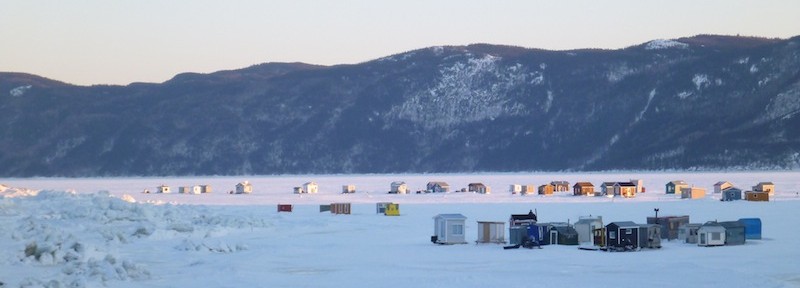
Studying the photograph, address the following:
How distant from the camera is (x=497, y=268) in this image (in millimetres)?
33344

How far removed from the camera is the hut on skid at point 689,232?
136ft

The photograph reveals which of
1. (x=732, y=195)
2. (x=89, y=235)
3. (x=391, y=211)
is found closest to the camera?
(x=89, y=235)

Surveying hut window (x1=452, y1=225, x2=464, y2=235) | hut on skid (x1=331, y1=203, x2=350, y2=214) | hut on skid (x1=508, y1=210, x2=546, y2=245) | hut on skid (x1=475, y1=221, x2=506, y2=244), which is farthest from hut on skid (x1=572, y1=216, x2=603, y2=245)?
hut on skid (x1=331, y1=203, x2=350, y2=214)

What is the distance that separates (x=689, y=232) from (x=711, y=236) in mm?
1604

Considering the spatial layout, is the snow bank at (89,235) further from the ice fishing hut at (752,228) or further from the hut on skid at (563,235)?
the ice fishing hut at (752,228)

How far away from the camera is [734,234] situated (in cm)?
4066

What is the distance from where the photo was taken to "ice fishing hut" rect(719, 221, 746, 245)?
40438mm

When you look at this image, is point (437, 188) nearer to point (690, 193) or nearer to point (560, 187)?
point (560, 187)

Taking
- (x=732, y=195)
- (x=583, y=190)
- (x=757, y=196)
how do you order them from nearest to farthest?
(x=757, y=196)
(x=732, y=195)
(x=583, y=190)

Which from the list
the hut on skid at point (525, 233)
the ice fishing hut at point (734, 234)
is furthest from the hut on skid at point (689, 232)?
the hut on skid at point (525, 233)

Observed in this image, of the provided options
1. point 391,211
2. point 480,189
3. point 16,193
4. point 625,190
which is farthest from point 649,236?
point 480,189

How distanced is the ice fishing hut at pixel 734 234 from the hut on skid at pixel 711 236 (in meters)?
0.33

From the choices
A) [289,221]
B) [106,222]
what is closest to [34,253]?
[106,222]

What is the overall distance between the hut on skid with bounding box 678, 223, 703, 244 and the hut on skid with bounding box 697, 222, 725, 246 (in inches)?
29.0
